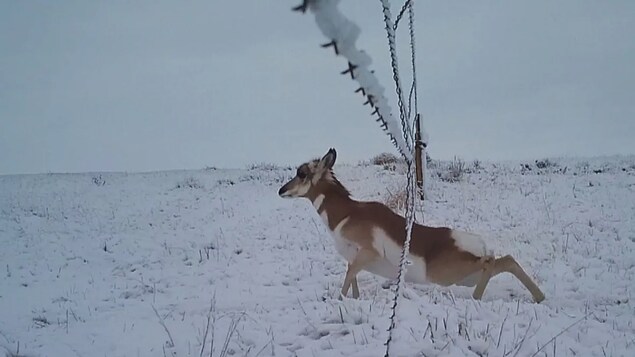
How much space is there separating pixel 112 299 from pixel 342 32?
8267mm

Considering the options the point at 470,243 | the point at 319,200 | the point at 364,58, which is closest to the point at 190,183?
the point at 319,200

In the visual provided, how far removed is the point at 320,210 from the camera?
7.30m

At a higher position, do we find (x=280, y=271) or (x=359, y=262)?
(x=359, y=262)

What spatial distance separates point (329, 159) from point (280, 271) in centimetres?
275

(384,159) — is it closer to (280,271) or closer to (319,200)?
(280,271)

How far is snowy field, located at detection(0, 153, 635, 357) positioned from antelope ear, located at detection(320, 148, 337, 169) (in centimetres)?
170

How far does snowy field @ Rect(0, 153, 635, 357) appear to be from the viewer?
4.42 metres

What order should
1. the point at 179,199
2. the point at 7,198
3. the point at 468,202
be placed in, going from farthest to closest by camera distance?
the point at 7,198, the point at 179,199, the point at 468,202

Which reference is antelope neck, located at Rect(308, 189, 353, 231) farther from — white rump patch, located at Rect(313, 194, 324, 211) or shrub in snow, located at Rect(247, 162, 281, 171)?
shrub in snow, located at Rect(247, 162, 281, 171)

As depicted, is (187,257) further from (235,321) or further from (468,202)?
(468,202)

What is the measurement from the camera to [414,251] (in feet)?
21.6

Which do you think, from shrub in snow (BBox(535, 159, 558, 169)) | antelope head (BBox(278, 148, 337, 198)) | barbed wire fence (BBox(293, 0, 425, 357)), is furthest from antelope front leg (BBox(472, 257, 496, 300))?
shrub in snow (BBox(535, 159, 558, 169))

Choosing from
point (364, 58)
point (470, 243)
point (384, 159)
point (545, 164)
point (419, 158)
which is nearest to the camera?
point (364, 58)

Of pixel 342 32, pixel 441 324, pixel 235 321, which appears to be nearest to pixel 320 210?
pixel 235 321
